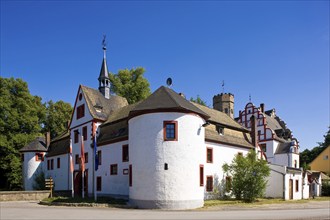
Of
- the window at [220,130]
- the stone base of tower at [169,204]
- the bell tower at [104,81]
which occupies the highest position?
the bell tower at [104,81]

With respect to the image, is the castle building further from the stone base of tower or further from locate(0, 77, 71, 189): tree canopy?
locate(0, 77, 71, 189): tree canopy

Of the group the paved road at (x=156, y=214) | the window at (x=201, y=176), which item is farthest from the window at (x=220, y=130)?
the paved road at (x=156, y=214)

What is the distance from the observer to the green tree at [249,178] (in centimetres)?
2977

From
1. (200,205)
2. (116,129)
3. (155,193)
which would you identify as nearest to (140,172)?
(155,193)

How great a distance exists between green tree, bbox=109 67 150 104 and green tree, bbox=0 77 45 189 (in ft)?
44.9

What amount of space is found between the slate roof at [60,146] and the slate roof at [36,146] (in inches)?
37.6

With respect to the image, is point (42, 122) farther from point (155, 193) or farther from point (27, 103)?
point (155, 193)

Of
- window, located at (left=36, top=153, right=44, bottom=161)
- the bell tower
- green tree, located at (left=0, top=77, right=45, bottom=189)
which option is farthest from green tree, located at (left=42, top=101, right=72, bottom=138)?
the bell tower

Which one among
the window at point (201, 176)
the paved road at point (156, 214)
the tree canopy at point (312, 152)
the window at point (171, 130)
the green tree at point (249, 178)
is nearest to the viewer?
the paved road at point (156, 214)

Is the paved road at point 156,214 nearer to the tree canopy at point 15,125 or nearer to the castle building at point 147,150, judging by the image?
the castle building at point 147,150

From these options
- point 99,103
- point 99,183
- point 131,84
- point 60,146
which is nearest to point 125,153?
point 99,183

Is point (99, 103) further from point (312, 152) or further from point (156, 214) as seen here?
point (312, 152)

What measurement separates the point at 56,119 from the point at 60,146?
591 inches

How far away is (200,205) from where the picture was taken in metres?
25.5
